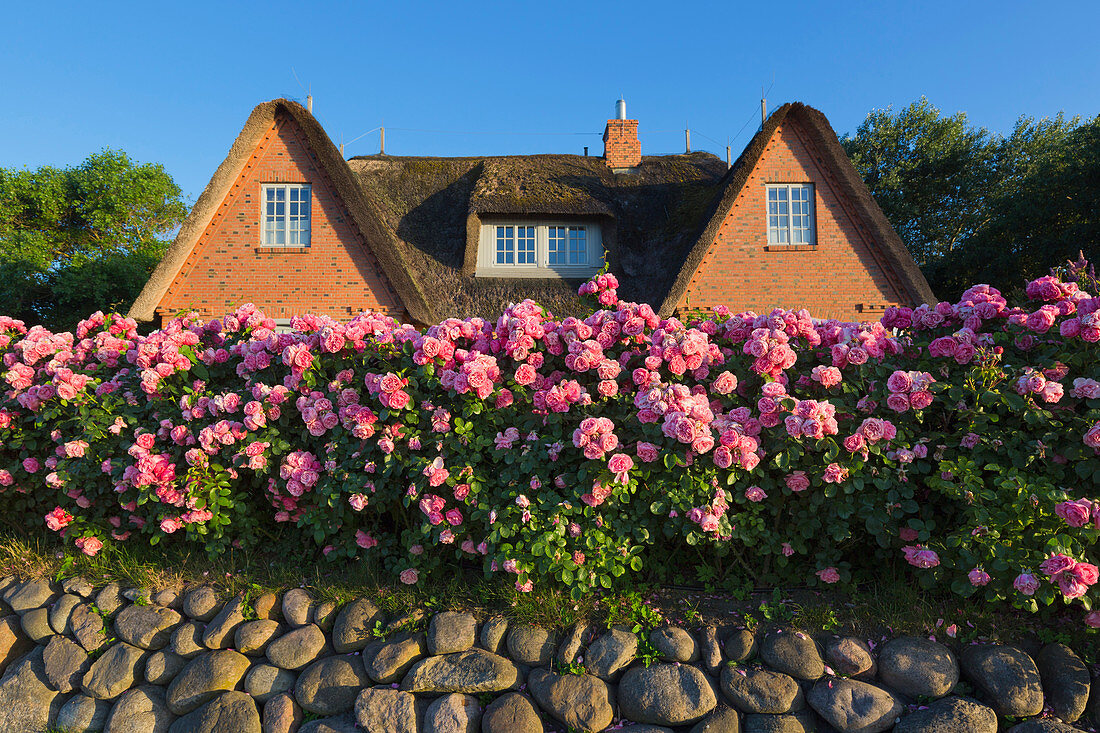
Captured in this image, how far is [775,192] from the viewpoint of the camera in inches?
435

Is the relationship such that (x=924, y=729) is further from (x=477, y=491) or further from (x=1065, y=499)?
(x=477, y=491)

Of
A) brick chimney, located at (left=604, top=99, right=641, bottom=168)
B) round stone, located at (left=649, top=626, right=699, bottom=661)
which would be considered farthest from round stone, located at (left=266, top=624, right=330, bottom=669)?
brick chimney, located at (left=604, top=99, right=641, bottom=168)

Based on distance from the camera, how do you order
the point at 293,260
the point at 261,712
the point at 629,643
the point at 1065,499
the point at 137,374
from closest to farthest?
the point at 1065,499 < the point at 629,643 < the point at 261,712 < the point at 137,374 < the point at 293,260

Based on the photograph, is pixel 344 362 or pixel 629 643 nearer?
pixel 629 643

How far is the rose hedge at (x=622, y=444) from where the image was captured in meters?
2.94

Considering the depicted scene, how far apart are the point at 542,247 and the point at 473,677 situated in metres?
9.77

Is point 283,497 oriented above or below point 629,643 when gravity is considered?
above

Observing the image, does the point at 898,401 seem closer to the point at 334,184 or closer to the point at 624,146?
the point at 334,184

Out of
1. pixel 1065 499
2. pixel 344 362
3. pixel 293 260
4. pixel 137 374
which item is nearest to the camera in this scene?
pixel 1065 499

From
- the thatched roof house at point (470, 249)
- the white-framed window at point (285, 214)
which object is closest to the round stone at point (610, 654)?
the thatched roof house at point (470, 249)

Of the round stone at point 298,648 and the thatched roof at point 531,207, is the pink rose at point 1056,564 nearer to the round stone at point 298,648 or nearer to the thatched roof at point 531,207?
the round stone at point 298,648

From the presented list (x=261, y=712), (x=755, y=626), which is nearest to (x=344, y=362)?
(x=261, y=712)

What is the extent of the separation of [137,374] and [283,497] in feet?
5.36

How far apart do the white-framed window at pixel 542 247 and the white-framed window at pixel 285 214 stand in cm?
335
